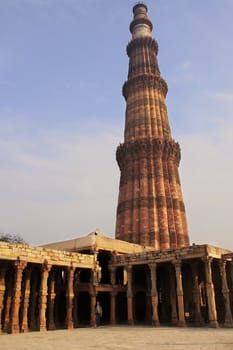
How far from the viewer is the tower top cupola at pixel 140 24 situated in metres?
46.5

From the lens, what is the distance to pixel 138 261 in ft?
77.0

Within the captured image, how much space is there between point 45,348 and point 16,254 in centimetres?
797

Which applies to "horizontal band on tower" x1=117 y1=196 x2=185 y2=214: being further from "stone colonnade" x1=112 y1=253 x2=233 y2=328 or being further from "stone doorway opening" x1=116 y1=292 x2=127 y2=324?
"stone colonnade" x1=112 y1=253 x2=233 y2=328

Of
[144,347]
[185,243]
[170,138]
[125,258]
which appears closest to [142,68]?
[170,138]

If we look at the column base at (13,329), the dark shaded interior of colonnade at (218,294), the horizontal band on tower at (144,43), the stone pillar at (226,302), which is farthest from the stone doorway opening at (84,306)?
the horizontal band on tower at (144,43)

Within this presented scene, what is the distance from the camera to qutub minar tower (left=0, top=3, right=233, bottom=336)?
Result: 20109 millimetres

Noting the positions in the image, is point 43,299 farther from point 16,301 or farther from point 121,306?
point 121,306

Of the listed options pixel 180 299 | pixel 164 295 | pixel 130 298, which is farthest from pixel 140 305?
pixel 180 299

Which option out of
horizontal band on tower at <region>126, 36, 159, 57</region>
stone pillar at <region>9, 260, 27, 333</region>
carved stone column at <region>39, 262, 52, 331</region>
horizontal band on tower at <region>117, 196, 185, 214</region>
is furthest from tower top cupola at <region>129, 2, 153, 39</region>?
stone pillar at <region>9, 260, 27, 333</region>

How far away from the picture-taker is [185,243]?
34406 mm

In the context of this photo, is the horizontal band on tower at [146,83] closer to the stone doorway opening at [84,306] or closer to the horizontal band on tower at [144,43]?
the horizontal band on tower at [144,43]

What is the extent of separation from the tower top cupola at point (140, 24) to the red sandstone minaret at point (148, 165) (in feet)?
3.98

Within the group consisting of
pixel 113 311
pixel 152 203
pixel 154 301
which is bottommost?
pixel 113 311

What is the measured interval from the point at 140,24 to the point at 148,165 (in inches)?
847
